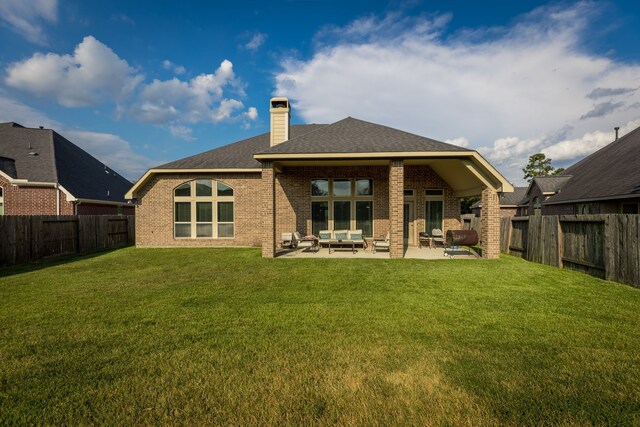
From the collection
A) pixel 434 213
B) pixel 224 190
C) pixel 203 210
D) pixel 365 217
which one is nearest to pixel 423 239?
pixel 434 213

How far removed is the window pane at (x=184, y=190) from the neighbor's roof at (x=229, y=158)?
901 mm

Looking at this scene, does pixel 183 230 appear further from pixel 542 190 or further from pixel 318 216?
pixel 542 190

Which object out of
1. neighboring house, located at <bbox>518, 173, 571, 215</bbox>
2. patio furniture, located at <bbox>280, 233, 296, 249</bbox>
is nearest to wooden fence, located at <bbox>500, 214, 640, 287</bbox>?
patio furniture, located at <bbox>280, 233, 296, 249</bbox>

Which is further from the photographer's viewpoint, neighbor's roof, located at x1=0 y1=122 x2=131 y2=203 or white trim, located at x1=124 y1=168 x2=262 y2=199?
neighbor's roof, located at x1=0 y1=122 x2=131 y2=203

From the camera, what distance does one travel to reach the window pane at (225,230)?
50.4 ft

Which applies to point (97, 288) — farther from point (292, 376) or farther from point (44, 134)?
point (44, 134)

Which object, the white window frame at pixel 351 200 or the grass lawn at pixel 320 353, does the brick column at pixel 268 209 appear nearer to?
the white window frame at pixel 351 200

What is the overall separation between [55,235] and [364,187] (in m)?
13.8

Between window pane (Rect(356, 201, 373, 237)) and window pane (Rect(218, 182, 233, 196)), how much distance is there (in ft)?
21.0

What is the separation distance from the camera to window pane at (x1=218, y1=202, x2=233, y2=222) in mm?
15375

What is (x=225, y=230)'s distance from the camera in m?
15.4

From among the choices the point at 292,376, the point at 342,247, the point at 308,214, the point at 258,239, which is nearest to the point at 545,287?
the point at 292,376

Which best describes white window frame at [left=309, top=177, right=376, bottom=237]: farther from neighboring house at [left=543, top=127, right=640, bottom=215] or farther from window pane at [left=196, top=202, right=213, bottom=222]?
neighboring house at [left=543, top=127, right=640, bottom=215]

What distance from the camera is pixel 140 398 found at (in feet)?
9.70
